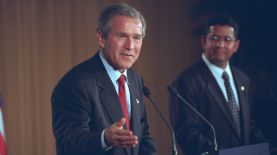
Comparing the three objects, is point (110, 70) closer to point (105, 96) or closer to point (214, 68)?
point (105, 96)

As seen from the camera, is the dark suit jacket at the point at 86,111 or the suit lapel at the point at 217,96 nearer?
the dark suit jacket at the point at 86,111

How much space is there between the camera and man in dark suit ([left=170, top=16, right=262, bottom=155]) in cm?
320

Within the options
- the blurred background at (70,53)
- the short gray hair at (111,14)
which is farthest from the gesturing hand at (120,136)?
the blurred background at (70,53)

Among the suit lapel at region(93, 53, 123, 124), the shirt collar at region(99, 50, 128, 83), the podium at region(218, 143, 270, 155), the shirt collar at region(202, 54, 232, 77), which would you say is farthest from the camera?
the shirt collar at region(202, 54, 232, 77)

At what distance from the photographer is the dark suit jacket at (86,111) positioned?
94.6 inches

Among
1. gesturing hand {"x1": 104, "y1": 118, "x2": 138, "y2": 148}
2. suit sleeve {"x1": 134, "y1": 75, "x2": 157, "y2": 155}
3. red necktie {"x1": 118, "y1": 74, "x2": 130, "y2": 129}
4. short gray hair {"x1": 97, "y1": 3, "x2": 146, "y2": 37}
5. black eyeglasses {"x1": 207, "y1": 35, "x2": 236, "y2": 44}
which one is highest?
short gray hair {"x1": 97, "y1": 3, "x2": 146, "y2": 37}

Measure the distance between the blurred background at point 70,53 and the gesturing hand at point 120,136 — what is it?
7.54ft

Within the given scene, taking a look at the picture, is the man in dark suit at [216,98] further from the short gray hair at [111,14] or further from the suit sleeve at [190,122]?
the short gray hair at [111,14]

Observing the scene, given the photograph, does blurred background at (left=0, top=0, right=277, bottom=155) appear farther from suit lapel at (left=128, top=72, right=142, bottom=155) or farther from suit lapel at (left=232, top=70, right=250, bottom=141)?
suit lapel at (left=128, top=72, right=142, bottom=155)

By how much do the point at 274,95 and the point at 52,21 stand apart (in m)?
1.98

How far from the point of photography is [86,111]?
2.49m

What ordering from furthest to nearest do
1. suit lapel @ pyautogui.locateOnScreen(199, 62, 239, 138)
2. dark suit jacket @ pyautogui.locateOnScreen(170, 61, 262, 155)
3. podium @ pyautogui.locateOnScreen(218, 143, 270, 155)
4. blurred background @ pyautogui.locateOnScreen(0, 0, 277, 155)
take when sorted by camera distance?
blurred background @ pyautogui.locateOnScreen(0, 0, 277, 155), suit lapel @ pyautogui.locateOnScreen(199, 62, 239, 138), dark suit jacket @ pyautogui.locateOnScreen(170, 61, 262, 155), podium @ pyautogui.locateOnScreen(218, 143, 270, 155)

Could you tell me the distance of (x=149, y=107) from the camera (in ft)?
16.7

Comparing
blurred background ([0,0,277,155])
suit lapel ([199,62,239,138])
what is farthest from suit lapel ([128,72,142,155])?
blurred background ([0,0,277,155])
